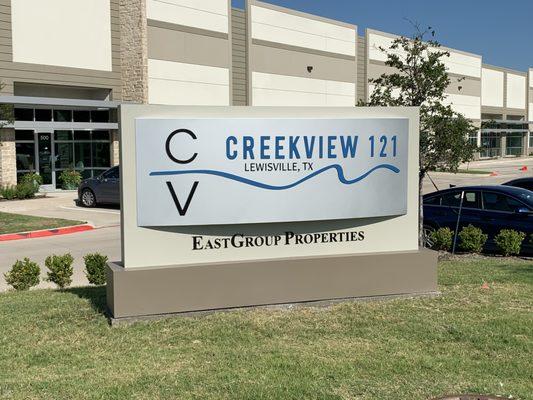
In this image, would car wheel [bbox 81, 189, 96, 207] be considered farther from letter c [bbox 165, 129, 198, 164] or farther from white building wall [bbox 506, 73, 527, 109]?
white building wall [bbox 506, 73, 527, 109]

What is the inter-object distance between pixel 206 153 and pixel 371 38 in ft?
135

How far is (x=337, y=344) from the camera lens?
5.43 meters

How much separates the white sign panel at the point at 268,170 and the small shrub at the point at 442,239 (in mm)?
4832

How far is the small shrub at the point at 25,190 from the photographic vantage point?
24219 millimetres

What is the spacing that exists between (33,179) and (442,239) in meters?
19.4

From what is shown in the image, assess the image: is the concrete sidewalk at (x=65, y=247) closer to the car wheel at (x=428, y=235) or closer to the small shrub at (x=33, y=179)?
the car wheel at (x=428, y=235)

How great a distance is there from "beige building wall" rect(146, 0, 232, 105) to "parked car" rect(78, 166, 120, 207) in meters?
7.90

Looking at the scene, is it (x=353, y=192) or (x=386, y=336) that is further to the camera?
(x=353, y=192)

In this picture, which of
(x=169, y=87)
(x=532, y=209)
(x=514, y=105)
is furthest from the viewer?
(x=514, y=105)

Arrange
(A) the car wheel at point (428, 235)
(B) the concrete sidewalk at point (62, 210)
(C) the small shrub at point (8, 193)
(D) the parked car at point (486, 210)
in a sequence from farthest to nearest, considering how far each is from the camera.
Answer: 1. (C) the small shrub at point (8, 193)
2. (B) the concrete sidewalk at point (62, 210)
3. (A) the car wheel at point (428, 235)
4. (D) the parked car at point (486, 210)

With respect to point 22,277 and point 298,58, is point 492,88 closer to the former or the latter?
point 298,58

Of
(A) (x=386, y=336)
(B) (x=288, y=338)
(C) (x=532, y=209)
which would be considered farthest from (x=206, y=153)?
(C) (x=532, y=209)

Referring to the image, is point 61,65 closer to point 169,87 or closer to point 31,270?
point 169,87

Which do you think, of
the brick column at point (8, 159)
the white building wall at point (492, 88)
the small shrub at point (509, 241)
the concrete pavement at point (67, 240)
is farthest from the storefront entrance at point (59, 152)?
the white building wall at point (492, 88)
